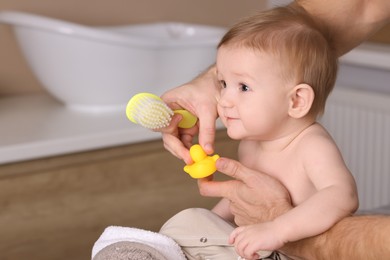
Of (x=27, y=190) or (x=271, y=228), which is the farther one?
(x=27, y=190)

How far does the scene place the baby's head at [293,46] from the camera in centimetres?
121

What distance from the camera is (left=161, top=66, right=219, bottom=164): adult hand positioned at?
1345 mm

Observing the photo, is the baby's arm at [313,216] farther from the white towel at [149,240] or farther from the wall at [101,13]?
the wall at [101,13]

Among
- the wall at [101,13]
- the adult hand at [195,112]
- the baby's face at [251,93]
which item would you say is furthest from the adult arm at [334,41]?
the wall at [101,13]

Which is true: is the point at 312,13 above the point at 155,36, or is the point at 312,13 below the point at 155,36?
above

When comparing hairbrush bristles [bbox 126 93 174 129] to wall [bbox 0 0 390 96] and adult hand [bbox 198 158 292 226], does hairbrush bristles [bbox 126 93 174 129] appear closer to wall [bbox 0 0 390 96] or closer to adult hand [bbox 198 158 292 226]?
adult hand [bbox 198 158 292 226]

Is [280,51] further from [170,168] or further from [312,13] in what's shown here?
[170,168]

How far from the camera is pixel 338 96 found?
284 centimetres

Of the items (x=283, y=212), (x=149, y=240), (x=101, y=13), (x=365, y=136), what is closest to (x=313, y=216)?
(x=283, y=212)

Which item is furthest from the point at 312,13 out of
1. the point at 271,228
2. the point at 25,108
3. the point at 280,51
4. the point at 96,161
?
the point at 25,108

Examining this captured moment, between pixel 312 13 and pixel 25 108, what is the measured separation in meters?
1.34

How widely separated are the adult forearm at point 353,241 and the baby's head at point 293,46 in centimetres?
20

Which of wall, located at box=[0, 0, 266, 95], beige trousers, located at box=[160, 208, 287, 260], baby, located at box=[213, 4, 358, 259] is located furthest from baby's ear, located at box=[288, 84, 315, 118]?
wall, located at box=[0, 0, 266, 95]

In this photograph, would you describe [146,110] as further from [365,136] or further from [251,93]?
[365,136]
